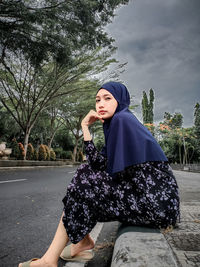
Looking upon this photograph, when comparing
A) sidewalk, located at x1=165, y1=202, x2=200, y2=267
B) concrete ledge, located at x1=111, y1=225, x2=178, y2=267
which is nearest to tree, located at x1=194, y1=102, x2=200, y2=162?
sidewalk, located at x1=165, y1=202, x2=200, y2=267

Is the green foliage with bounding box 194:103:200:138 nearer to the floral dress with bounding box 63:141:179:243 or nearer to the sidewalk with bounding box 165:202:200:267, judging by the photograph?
the sidewalk with bounding box 165:202:200:267

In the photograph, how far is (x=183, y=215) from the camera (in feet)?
10.1

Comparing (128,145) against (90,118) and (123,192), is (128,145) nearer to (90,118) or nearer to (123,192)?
(123,192)

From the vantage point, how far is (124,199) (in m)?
1.49

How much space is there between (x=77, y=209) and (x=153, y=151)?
696mm

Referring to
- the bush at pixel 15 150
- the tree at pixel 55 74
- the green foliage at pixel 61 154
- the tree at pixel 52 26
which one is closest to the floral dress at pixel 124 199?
the tree at pixel 52 26

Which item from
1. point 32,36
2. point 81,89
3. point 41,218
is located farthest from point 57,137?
point 41,218

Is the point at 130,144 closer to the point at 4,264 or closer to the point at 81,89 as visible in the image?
the point at 4,264

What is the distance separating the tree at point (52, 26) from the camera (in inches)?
286

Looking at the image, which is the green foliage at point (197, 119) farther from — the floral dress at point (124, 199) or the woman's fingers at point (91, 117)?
the floral dress at point (124, 199)

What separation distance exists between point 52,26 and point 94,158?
753cm

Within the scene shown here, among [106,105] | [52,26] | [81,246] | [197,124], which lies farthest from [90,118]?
[197,124]

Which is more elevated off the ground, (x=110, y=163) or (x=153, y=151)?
(x=153, y=151)

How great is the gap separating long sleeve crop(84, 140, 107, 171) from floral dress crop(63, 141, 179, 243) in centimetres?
15
